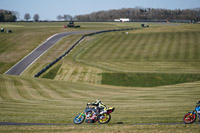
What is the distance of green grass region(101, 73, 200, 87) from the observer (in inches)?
2244

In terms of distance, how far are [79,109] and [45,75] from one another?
37.6 metres

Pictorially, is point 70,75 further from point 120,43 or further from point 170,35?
point 170,35

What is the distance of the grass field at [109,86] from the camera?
2352 centimetres

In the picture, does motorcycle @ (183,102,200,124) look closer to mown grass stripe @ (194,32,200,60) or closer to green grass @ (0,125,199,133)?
green grass @ (0,125,199,133)

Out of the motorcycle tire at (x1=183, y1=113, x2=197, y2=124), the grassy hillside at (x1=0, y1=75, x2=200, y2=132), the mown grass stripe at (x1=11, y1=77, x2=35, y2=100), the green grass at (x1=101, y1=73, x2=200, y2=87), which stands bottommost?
the green grass at (x1=101, y1=73, x2=200, y2=87)

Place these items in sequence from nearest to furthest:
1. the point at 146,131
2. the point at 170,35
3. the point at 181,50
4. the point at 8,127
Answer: the point at 146,131, the point at 8,127, the point at 181,50, the point at 170,35

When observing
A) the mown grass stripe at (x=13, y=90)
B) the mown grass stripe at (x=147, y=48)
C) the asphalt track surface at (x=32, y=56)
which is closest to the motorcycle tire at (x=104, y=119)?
the mown grass stripe at (x=13, y=90)

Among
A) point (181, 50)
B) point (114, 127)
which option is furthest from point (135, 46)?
point (114, 127)

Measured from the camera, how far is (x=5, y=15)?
199m

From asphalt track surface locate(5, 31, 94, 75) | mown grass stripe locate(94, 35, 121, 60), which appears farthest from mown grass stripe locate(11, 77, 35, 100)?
mown grass stripe locate(94, 35, 121, 60)

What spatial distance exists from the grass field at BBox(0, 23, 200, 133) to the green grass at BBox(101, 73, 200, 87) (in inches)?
15.5

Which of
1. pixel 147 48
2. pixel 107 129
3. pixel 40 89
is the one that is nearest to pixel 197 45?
pixel 147 48

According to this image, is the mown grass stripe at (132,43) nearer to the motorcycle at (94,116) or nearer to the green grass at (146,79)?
the green grass at (146,79)

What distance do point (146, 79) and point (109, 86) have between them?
31.7 ft
